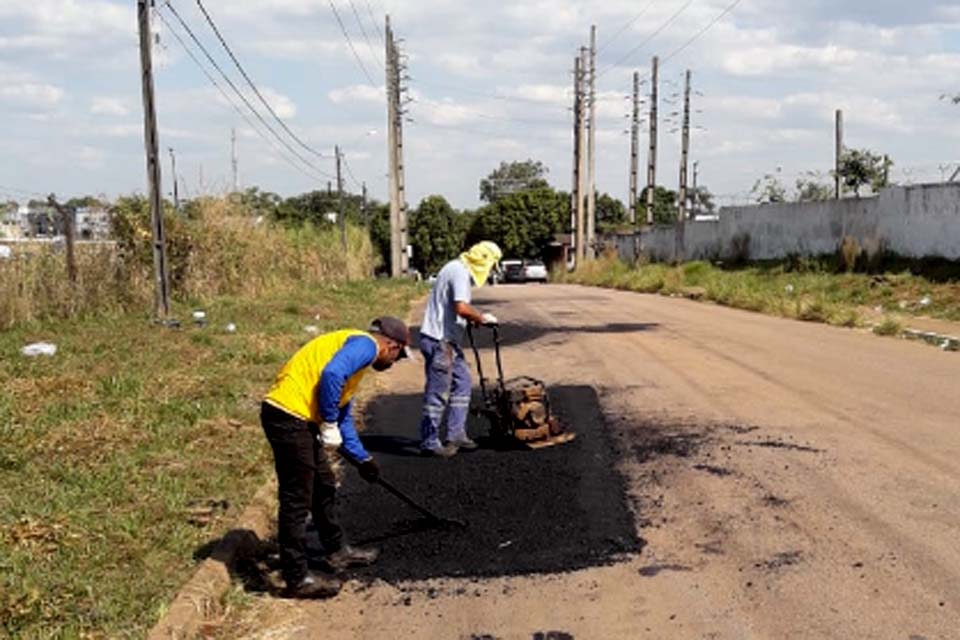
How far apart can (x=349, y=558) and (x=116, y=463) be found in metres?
2.43

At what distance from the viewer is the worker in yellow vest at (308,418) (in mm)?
5191

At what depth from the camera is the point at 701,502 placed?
21.4 ft

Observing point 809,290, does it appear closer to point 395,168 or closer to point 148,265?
point 148,265

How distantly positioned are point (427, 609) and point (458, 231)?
287 ft

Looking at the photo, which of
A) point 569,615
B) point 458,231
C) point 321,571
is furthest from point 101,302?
point 458,231

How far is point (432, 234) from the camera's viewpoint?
295 feet

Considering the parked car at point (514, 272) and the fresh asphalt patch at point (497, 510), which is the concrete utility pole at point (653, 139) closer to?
the parked car at point (514, 272)

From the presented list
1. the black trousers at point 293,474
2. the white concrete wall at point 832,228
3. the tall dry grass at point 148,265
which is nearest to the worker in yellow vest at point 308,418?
the black trousers at point 293,474

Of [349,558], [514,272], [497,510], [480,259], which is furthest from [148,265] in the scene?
[514,272]

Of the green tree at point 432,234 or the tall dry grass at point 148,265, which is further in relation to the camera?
the green tree at point 432,234

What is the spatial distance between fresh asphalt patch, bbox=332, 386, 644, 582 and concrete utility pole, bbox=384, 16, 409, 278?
33.3 m

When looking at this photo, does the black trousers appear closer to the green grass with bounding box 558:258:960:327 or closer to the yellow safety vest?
the yellow safety vest

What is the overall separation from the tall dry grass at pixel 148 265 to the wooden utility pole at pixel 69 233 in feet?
0.35

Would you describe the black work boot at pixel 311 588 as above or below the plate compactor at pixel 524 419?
below
